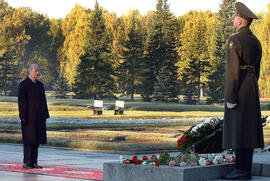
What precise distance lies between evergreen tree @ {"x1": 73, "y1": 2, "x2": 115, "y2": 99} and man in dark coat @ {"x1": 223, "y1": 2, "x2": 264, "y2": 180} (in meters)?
37.7

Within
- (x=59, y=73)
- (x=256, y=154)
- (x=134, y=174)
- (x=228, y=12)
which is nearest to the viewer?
(x=134, y=174)

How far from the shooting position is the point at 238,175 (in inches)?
318

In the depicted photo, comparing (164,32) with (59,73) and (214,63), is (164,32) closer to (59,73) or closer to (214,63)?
(214,63)

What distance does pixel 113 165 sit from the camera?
8.20m

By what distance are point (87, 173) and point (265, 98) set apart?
138ft

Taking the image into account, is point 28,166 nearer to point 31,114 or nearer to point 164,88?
point 31,114

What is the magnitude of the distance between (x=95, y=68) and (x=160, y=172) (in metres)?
39.9

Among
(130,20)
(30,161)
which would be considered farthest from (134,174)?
(130,20)

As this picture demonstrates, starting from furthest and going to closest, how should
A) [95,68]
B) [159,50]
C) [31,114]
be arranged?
[159,50] < [95,68] < [31,114]

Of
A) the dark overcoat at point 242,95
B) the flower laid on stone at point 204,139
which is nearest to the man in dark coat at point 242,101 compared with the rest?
the dark overcoat at point 242,95

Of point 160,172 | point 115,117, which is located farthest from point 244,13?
point 115,117

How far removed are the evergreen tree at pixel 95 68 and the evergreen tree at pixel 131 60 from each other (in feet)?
5.06

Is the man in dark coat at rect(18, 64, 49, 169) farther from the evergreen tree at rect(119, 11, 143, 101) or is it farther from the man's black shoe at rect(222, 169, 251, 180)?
the evergreen tree at rect(119, 11, 143, 101)

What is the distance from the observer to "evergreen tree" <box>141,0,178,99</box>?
161 ft
